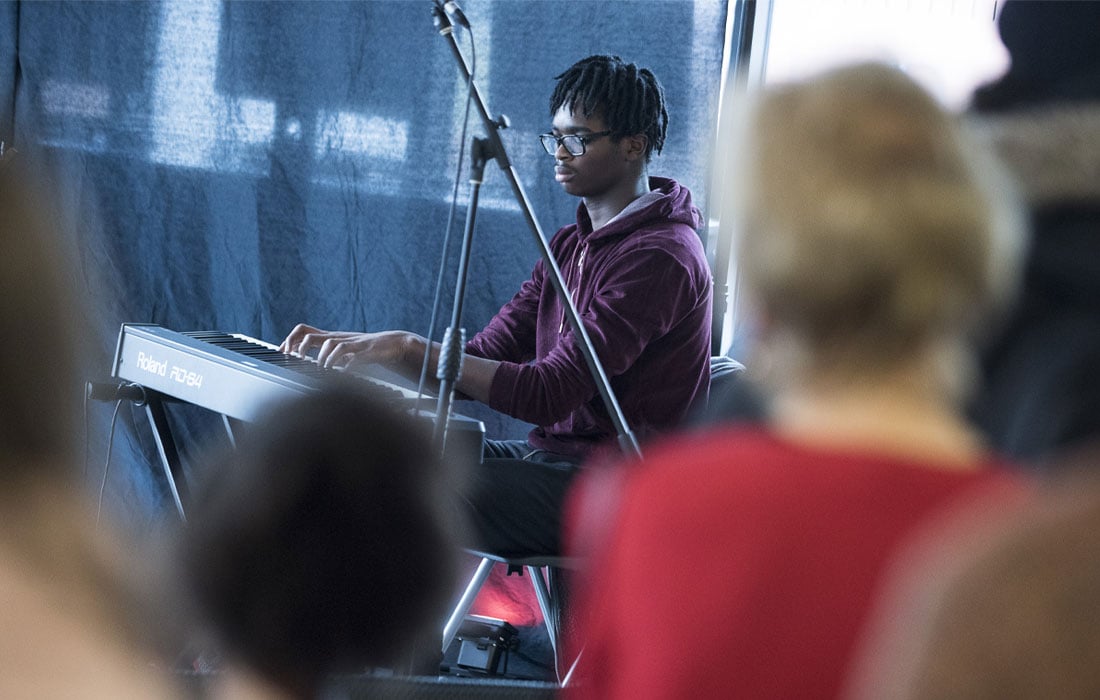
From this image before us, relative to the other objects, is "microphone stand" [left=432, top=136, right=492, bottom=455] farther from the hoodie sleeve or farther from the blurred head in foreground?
the blurred head in foreground

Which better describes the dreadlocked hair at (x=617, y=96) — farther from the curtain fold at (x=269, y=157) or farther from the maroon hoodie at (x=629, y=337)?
the curtain fold at (x=269, y=157)

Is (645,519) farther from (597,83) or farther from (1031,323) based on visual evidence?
(597,83)

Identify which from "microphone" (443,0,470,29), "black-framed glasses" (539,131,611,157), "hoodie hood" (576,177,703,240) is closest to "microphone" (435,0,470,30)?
"microphone" (443,0,470,29)

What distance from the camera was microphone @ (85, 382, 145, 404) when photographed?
2260 mm

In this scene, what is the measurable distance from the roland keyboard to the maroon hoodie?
1.06 feet

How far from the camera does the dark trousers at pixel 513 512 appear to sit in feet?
7.22

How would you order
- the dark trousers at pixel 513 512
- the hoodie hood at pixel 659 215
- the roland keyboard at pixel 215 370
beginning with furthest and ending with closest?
1. the hoodie hood at pixel 659 215
2. the dark trousers at pixel 513 512
3. the roland keyboard at pixel 215 370

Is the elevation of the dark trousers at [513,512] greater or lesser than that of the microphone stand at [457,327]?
lesser

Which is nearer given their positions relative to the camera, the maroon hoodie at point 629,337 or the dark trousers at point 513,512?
the dark trousers at point 513,512

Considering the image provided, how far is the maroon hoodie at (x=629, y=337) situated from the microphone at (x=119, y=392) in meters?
0.69

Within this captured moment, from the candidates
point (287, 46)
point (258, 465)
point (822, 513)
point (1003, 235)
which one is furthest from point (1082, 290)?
point (287, 46)

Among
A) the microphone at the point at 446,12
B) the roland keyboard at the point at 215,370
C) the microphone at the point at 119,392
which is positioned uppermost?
the microphone at the point at 446,12

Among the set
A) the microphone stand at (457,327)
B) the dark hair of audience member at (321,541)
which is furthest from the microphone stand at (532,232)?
the dark hair of audience member at (321,541)

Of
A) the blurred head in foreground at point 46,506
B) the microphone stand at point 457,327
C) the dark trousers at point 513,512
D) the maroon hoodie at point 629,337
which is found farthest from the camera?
the maroon hoodie at point 629,337
